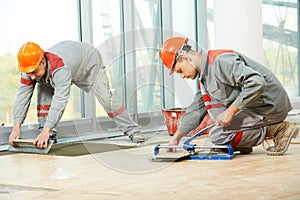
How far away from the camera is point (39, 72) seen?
4.84 metres

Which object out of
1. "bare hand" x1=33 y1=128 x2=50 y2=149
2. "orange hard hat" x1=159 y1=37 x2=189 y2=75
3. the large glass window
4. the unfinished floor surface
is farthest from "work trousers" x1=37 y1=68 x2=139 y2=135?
"orange hard hat" x1=159 y1=37 x2=189 y2=75

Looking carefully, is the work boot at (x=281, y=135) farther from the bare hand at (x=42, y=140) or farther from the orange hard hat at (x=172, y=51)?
the bare hand at (x=42, y=140)

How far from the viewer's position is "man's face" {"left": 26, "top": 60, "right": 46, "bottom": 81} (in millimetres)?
4828

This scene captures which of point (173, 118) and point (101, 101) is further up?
point (101, 101)

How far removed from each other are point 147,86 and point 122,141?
6.32ft

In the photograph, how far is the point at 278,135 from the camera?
4.09m

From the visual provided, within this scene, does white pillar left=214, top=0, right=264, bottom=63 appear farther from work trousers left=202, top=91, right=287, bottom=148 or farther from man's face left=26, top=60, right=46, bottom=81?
work trousers left=202, top=91, right=287, bottom=148

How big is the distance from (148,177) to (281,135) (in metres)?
1.15

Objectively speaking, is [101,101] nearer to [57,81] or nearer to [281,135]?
[57,81]

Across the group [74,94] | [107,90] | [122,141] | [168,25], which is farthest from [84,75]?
[168,25]

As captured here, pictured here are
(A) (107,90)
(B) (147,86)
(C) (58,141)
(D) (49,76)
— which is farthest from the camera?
(B) (147,86)

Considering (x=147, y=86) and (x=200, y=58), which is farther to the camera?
(x=147, y=86)

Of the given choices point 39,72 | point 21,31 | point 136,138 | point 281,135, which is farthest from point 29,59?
point 281,135

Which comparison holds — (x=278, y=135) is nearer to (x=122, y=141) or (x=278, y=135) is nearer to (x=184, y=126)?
(x=184, y=126)
